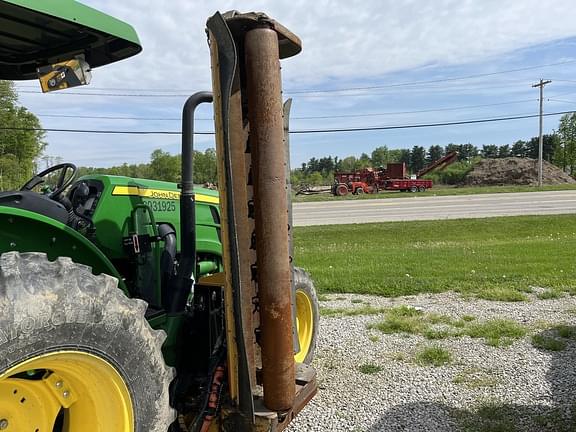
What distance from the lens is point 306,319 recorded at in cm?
420

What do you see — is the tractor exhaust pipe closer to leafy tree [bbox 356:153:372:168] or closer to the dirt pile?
the dirt pile

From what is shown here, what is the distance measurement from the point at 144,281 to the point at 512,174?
5128cm

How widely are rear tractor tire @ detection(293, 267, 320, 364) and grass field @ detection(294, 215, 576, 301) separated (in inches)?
113

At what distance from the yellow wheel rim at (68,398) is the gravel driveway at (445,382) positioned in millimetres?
1647

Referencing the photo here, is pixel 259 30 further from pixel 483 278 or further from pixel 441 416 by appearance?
pixel 483 278

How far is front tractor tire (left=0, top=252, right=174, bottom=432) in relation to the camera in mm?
1709

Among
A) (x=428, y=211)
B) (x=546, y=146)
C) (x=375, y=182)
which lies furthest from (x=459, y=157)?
(x=428, y=211)

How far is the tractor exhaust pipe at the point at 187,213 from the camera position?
2996mm

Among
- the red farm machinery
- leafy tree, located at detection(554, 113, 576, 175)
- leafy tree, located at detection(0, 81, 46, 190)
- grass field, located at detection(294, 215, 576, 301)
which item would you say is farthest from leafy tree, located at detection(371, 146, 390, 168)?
grass field, located at detection(294, 215, 576, 301)

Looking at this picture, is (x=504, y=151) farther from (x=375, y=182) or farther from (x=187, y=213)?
(x=187, y=213)

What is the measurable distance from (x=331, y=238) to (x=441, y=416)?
10591 millimetres

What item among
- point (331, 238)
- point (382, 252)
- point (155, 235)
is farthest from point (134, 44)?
point (331, 238)

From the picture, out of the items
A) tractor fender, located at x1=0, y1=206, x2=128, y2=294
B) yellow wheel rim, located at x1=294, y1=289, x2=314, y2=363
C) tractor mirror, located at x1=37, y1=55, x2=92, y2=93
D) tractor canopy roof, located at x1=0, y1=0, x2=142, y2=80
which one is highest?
tractor canopy roof, located at x1=0, y1=0, x2=142, y2=80

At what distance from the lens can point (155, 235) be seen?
3172 millimetres
